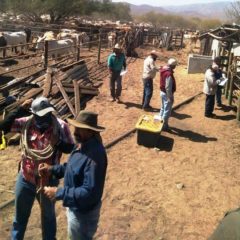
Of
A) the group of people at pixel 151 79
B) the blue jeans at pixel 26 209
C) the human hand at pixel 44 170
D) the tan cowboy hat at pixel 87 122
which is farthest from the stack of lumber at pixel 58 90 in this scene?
the tan cowboy hat at pixel 87 122

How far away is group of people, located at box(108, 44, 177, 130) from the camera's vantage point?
385 inches

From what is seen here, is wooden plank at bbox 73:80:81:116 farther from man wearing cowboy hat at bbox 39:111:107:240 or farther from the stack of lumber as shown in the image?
man wearing cowboy hat at bbox 39:111:107:240

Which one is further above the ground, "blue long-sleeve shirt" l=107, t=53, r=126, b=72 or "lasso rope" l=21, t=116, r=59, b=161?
"lasso rope" l=21, t=116, r=59, b=161

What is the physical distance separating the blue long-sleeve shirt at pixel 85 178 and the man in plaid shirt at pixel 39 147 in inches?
28.3

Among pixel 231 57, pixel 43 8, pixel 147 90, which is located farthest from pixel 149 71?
pixel 43 8

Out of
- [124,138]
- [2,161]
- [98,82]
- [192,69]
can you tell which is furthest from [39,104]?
[192,69]

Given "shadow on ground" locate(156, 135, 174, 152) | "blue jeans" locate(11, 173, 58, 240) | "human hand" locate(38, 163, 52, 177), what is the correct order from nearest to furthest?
"human hand" locate(38, 163, 52, 177), "blue jeans" locate(11, 173, 58, 240), "shadow on ground" locate(156, 135, 174, 152)

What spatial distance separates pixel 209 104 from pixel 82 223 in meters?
8.28

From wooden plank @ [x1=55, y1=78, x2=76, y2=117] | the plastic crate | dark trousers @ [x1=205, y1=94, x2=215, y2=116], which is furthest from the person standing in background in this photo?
wooden plank @ [x1=55, y1=78, x2=76, y2=117]

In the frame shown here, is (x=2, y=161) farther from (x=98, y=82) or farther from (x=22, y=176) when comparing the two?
(x=98, y=82)

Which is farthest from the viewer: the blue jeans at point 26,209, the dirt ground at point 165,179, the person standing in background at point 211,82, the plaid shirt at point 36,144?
the person standing in background at point 211,82

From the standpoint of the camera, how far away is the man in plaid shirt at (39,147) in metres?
4.73

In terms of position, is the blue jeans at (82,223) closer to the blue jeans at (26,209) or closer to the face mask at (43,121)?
the blue jeans at (26,209)

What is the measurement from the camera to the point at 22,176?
4887mm
